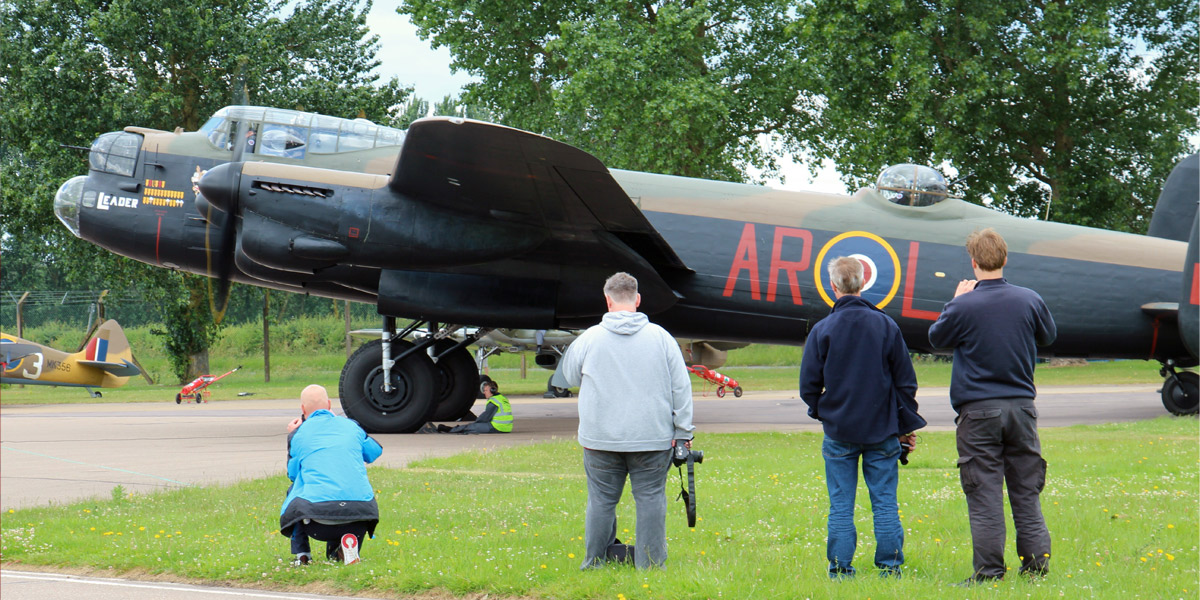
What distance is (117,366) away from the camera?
29.2 meters

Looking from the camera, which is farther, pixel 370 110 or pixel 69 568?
pixel 370 110

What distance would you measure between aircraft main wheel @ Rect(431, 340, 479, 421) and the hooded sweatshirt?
10.2 metres

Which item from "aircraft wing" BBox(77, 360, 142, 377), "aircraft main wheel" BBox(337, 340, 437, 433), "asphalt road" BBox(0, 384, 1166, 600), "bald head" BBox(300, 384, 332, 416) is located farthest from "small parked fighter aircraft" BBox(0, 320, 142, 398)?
"bald head" BBox(300, 384, 332, 416)

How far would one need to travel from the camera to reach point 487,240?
508 inches

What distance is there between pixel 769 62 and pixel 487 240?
24.4m

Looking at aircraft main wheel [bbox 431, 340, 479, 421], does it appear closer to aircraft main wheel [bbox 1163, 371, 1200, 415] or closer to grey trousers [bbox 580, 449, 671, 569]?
grey trousers [bbox 580, 449, 671, 569]

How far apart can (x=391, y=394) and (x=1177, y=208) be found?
1380cm

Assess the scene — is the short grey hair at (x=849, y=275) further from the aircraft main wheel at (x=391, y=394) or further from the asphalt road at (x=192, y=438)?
the aircraft main wheel at (x=391, y=394)

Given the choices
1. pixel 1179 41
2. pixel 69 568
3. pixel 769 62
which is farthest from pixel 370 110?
pixel 69 568

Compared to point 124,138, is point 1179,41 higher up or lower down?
higher up

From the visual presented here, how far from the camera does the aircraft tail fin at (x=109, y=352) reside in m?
29.0

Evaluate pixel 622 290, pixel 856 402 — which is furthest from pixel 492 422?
pixel 856 402

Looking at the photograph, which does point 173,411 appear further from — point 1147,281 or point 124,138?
point 1147,281

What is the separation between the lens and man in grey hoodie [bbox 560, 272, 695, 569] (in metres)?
5.29
